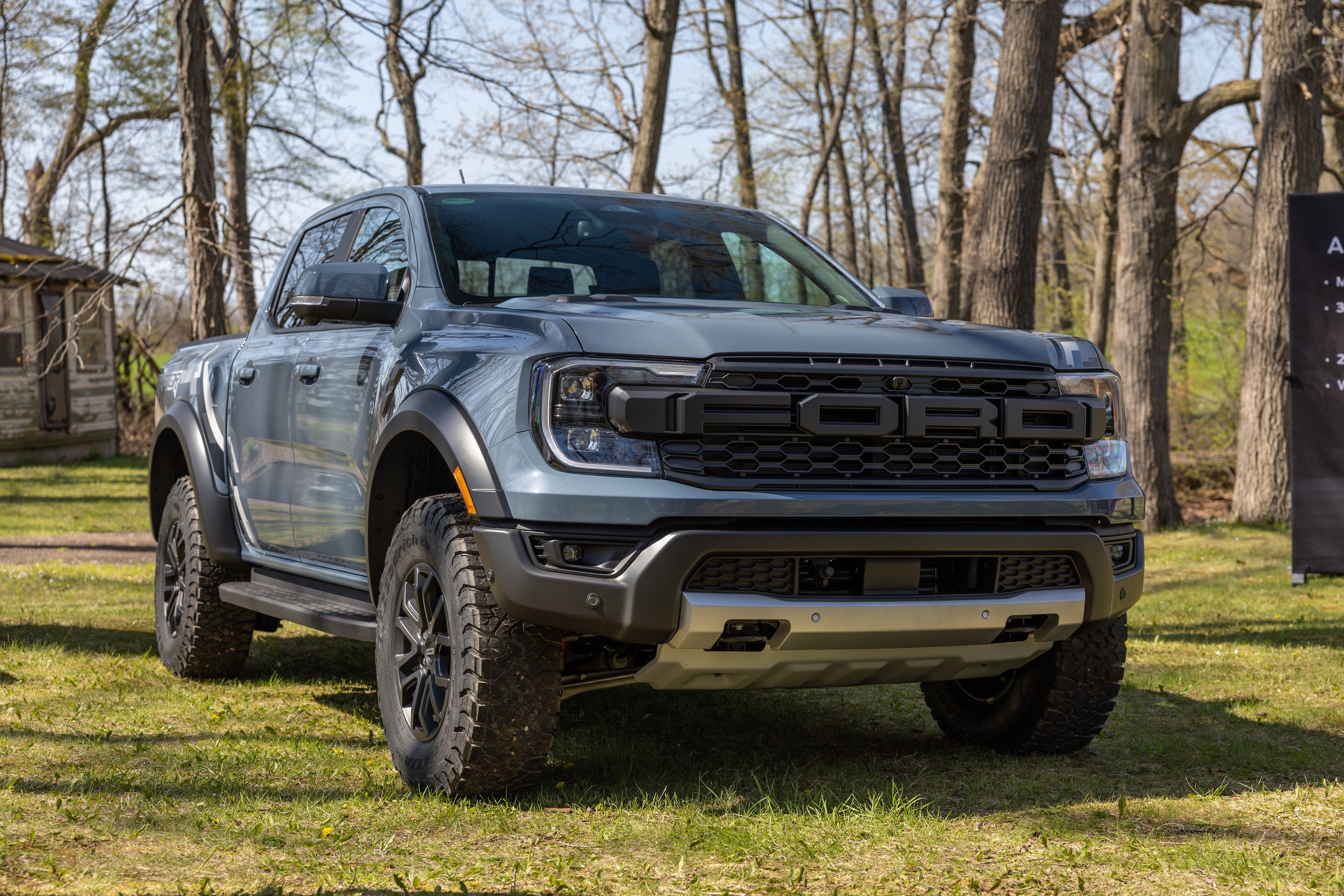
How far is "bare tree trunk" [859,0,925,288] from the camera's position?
1028 inches

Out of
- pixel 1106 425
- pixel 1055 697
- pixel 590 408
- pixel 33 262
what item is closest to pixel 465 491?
pixel 590 408

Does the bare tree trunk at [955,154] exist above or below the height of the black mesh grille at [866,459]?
above

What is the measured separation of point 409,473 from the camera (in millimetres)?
4738

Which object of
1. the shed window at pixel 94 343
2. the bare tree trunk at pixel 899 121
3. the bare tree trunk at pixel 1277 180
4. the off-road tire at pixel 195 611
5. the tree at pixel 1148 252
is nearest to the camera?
the off-road tire at pixel 195 611

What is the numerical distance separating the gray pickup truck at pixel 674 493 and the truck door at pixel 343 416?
0.02 m

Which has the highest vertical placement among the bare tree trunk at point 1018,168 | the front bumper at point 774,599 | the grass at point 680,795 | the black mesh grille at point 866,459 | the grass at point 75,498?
the bare tree trunk at point 1018,168

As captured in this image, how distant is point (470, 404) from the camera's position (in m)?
4.05

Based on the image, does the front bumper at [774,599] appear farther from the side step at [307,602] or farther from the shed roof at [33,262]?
the shed roof at [33,262]

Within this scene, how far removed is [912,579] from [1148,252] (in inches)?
470

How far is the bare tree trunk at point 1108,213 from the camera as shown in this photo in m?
20.7

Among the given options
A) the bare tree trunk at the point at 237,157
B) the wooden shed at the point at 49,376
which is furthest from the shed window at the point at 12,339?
the bare tree trunk at the point at 237,157

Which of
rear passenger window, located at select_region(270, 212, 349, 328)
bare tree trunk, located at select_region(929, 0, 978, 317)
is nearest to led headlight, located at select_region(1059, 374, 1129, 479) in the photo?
rear passenger window, located at select_region(270, 212, 349, 328)

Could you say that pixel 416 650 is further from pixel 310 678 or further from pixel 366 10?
pixel 366 10

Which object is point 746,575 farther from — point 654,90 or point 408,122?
point 408,122
